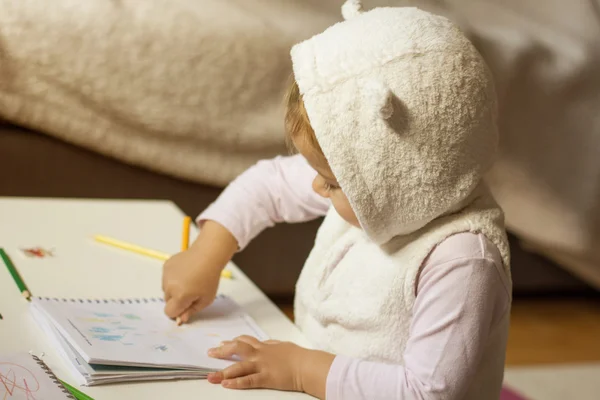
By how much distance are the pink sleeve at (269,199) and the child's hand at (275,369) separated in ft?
0.75

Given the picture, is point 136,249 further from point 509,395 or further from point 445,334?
point 509,395

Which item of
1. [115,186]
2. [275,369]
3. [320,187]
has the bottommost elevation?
[115,186]

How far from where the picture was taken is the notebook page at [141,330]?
594 millimetres

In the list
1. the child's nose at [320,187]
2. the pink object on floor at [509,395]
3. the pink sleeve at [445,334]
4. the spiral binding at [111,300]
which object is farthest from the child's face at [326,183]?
the pink object on floor at [509,395]

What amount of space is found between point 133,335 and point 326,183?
229 mm

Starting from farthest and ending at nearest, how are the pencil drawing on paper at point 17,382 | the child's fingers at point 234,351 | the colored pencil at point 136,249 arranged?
1. the colored pencil at point 136,249
2. the child's fingers at point 234,351
3. the pencil drawing on paper at point 17,382

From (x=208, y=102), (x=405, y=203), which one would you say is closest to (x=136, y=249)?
(x=405, y=203)

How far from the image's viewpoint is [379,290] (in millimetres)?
676

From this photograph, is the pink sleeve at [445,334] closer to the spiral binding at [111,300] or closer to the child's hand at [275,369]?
the child's hand at [275,369]

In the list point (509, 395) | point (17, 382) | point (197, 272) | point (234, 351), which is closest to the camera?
point (17, 382)

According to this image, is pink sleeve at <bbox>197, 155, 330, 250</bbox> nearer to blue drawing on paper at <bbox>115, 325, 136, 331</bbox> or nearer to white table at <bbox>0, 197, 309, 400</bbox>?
white table at <bbox>0, 197, 309, 400</bbox>

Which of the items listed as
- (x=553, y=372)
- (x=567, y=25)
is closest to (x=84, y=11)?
(x=567, y=25)

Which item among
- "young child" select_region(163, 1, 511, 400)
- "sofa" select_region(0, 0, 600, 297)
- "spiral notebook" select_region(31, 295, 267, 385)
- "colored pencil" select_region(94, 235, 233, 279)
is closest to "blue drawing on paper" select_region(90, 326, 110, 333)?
"spiral notebook" select_region(31, 295, 267, 385)

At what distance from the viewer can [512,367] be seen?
1554mm
